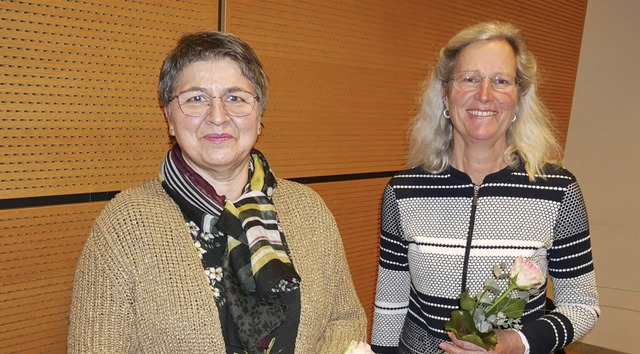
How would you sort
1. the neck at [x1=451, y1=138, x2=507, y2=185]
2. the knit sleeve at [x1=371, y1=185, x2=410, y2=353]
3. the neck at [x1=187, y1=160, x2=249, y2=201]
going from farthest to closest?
the knit sleeve at [x1=371, y1=185, x2=410, y2=353] < the neck at [x1=451, y1=138, x2=507, y2=185] < the neck at [x1=187, y1=160, x2=249, y2=201]

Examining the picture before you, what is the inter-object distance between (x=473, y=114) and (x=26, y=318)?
5.55ft

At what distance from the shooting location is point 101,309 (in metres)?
1.41

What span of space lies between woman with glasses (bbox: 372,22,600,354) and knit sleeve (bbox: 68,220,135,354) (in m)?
0.97

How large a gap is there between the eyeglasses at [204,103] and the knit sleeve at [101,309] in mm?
445

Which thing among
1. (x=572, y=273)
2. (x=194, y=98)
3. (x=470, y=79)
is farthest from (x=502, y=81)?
(x=194, y=98)

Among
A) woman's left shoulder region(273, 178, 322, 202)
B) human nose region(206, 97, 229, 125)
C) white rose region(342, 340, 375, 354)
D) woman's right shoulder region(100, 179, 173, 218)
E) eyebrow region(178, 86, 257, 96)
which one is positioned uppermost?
eyebrow region(178, 86, 257, 96)

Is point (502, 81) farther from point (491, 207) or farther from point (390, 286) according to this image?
point (390, 286)

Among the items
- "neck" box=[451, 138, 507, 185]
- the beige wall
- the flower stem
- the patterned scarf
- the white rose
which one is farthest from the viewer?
the beige wall

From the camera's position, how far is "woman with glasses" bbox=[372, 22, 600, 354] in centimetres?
178

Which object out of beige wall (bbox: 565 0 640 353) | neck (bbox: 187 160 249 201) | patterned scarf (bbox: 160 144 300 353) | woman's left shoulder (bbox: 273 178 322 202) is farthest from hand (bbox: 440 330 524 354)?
beige wall (bbox: 565 0 640 353)

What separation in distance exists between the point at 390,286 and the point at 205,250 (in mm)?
785

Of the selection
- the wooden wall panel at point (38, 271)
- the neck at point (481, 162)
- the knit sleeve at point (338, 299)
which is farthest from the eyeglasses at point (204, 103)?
the neck at point (481, 162)

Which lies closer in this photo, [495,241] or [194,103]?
[194,103]

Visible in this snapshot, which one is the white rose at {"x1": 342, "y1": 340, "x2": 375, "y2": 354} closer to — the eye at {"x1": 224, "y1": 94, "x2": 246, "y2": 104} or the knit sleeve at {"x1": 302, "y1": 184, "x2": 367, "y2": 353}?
the knit sleeve at {"x1": 302, "y1": 184, "x2": 367, "y2": 353}
